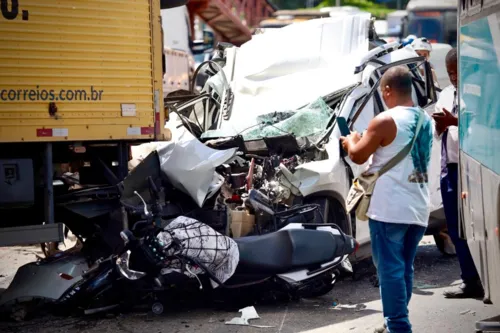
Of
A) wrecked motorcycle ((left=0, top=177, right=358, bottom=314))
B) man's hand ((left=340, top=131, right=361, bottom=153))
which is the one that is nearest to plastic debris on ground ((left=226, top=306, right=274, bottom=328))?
wrecked motorcycle ((left=0, top=177, right=358, bottom=314))

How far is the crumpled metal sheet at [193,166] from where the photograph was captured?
303 inches

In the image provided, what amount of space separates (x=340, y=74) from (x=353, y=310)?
287 cm

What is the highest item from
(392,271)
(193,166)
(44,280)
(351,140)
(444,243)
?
(351,140)

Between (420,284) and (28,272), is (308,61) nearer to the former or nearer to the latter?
(420,284)

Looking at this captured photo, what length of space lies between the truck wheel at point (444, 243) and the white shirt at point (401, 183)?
4.22m

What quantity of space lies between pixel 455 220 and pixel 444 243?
2457 millimetres

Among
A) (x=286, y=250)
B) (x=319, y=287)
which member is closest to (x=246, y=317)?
(x=286, y=250)

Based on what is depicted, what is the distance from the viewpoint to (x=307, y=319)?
279 inches

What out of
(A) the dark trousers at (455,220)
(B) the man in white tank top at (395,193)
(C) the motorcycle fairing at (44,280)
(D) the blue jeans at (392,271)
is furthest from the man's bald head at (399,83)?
(C) the motorcycle fairing at (44,280)

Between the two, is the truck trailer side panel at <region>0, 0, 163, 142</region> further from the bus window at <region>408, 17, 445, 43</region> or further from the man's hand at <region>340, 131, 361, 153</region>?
the bus window at <region>408, 17, 445, 43</region>

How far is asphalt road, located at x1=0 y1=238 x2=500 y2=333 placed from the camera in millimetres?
6793

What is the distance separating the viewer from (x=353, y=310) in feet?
24.2

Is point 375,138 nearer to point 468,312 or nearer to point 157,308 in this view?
point 468,312

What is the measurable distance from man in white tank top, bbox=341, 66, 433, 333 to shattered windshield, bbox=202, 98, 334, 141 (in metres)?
2.42
